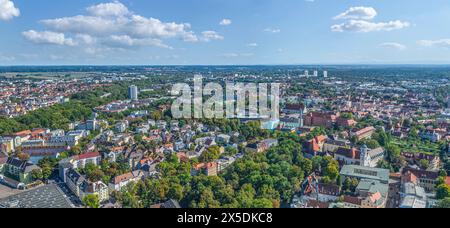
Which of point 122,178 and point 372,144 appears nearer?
point 122,178

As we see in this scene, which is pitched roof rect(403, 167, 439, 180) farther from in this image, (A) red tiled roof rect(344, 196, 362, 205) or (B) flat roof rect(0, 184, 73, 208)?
(B) flat roof rect(0, 184, 73, 208)

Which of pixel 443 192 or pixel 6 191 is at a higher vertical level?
pixel 443 192

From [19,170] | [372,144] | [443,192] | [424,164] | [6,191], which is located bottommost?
[6,191]

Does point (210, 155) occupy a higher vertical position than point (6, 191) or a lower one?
higher

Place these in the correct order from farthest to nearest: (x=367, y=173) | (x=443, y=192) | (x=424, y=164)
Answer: (x=424, y=164) → (x=367, y=173) → (x=443, y=192)

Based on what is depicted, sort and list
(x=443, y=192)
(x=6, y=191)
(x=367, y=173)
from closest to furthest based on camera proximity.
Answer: (x=443, y=192) < (x=367, y=173) < (x=6, y=191)

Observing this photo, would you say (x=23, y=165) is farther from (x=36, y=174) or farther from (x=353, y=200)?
(x=353, y=200)

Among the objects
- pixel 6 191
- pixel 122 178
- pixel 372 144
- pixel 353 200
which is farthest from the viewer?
pixel 372 144

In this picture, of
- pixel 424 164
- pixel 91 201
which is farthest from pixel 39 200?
pixel 424 164

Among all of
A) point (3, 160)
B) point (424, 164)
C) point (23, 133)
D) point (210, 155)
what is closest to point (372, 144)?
point (424, 164)

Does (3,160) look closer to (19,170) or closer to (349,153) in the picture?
(19,170)

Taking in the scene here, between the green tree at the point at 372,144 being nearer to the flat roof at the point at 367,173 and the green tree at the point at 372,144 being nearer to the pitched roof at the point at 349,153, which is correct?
the pitched roof at the point at 349,153
